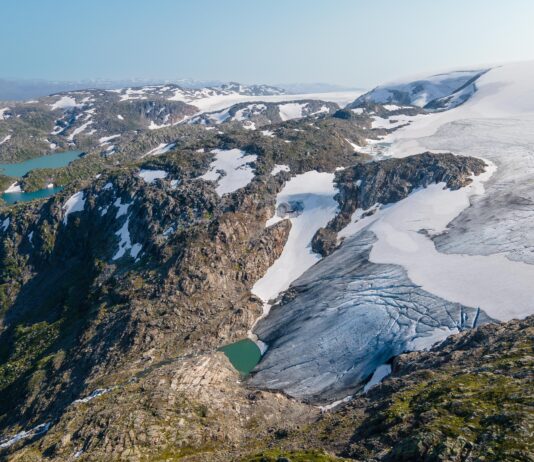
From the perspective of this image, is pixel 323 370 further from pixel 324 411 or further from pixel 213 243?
pixel 213 243

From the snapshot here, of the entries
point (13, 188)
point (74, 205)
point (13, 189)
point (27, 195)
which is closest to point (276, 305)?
point (74, 205)

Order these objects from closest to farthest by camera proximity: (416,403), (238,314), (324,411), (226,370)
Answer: (416,403), (324,411), (226,370), (238,314)

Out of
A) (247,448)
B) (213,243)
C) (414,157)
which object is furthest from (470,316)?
(414,157)

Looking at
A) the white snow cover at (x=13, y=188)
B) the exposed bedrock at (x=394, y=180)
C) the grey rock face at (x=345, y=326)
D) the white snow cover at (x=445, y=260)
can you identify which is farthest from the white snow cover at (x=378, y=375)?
the white snow cover at (x=13, y=188)

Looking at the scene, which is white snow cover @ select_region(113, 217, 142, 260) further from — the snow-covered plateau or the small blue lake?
the small blue lake

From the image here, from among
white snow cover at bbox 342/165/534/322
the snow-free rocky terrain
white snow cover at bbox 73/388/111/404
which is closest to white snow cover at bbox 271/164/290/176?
the snow-free rocky terrain

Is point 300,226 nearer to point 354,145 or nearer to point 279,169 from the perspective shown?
point 279,169
